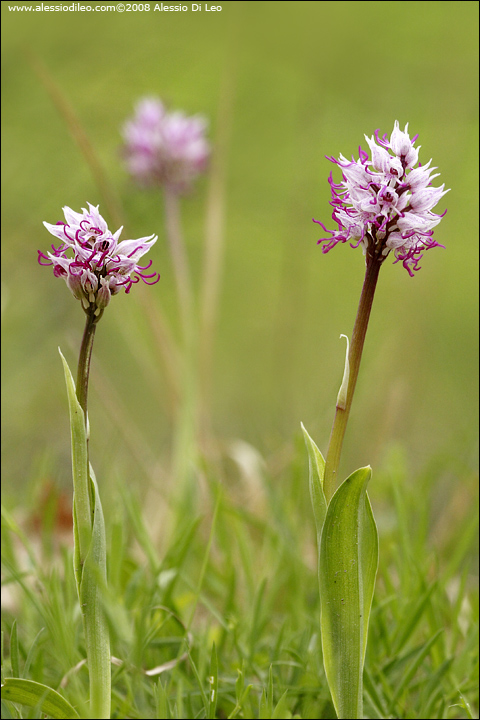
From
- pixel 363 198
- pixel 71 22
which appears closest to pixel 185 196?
pixel 71 22

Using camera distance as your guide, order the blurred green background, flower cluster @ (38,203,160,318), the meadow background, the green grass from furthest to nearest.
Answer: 1. the blurred green background
2. the meadow background
3. the green grass
4. flower cluster @ (38,203,160,318)

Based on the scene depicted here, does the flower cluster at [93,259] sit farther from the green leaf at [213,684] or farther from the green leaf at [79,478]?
the green leaf at [213,684]

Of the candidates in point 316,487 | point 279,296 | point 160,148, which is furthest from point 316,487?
point 279,296

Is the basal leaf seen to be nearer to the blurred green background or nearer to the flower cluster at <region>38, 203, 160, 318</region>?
the flower cluster at <region>38, 203, 160, 318</region>

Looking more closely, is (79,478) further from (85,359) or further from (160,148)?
(160,148)

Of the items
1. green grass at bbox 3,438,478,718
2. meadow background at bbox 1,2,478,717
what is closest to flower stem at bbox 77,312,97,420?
green grass at bbox 3,438,478,718

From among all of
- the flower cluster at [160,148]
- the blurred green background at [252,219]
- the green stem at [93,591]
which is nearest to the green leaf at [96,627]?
the green stem at [93,591]

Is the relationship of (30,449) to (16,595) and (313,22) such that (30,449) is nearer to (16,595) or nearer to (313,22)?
(16,595)
